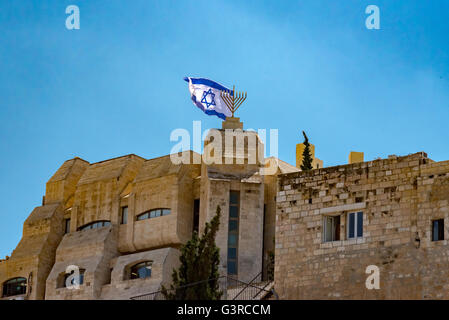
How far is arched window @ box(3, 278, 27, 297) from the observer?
205ft

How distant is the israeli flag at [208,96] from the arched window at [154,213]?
20.2 ft

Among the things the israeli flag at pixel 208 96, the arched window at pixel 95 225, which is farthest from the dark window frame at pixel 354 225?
the arched window at pixel 95 225

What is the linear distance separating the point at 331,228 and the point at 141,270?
2234 cm

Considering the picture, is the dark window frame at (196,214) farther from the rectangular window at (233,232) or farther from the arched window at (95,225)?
the arched window at (95,225)

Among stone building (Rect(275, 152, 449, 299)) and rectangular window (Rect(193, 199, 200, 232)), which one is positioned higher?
rectangular window (Rect(193, 199, 200, 232))

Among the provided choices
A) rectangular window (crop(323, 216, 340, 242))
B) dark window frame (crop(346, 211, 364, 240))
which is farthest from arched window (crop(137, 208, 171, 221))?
dark window frame (crop(346, 211, 364, 240))

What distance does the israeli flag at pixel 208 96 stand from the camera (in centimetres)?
6048

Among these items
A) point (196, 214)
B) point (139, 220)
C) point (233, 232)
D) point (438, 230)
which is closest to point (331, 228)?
point (438, 230)

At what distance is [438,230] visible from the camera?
3481 centimetres

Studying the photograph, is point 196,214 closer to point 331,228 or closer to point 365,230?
point 331,228

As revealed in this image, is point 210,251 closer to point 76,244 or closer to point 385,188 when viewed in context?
point 385,188

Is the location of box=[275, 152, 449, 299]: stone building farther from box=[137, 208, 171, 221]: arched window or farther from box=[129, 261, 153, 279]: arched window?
box=[129, 261, 153, 279]: arched window

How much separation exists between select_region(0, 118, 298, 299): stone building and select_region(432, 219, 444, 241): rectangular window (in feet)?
57.3
